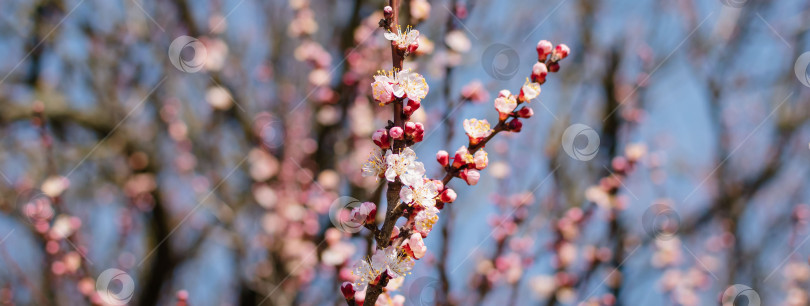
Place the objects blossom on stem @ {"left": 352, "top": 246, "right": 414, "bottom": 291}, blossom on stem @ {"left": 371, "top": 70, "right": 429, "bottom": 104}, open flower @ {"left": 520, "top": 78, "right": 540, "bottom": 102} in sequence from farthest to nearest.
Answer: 1. open flower @ {"left": 520, "top": 78, "right": 540, "bottom": 102}
2. blossom on stem @ {"left": 371, "top": 70, "right": 429, "bottom": 104}
3. blossom on stem @ {"left": 352, "top": 246, "right": 414, "bottom": 291}

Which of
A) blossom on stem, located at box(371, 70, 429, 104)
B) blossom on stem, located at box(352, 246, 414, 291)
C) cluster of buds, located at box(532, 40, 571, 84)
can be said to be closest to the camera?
blossom on stem, located at box(352, 246, 414, 291)

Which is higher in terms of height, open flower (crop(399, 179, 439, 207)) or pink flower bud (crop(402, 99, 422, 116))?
pink flower bud (crop(402, 99, 422, 116))

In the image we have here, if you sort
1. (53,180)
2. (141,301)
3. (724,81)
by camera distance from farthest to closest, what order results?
(724,81) → (141,301) → (53,180)

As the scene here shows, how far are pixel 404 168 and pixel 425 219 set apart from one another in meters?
0.12

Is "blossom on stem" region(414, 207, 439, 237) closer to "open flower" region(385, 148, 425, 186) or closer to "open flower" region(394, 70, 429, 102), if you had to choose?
"open flower" region(385, 148, 425, 186)

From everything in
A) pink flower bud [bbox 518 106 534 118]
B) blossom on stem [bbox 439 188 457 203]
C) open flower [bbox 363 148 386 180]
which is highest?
pink flower bud [bbox 518 106 534 118]

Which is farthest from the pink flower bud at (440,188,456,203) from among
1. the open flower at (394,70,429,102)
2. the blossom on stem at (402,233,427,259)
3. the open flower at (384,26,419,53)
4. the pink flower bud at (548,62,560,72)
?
the pink flower bud at (548,62,560,72)

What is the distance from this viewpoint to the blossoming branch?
3.73 ft

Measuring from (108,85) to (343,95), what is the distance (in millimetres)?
1998

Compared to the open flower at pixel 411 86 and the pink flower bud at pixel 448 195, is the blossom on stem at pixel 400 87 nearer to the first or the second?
the open flower at pixel 411 86

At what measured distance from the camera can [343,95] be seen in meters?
4.09

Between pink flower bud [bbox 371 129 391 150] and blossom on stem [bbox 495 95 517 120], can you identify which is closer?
pink flower bud [bbox 371 129 391 150]

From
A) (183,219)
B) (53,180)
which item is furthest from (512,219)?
(183,219)

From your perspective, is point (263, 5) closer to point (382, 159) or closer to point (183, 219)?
point (183, 219)
